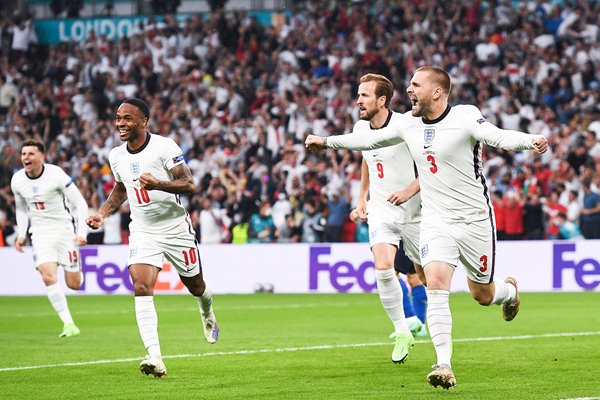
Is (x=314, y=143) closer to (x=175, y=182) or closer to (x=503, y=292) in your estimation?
(x=175, y=182)

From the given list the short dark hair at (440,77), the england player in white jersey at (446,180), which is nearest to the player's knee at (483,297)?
the england player in white jersey at (446,180)

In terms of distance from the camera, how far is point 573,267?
22109 mm

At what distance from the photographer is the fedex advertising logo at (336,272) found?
75.4 ft

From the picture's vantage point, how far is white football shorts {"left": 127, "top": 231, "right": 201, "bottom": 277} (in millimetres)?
10414

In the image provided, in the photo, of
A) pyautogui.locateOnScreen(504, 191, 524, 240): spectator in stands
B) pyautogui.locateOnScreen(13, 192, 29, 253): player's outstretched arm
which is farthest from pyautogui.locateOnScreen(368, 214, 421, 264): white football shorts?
pyautogui.locateOnScreen(504, 191, 524, 240): spectator in stands

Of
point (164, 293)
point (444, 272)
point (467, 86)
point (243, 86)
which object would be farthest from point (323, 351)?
point (243, 86)

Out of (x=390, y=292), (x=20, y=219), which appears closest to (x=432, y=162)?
(x=390, y=292)

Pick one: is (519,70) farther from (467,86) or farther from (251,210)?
(251,210)

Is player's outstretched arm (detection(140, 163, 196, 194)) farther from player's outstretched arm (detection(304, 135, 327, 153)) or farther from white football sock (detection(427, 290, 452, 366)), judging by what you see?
white football sock (detection(427, 290, 452, 366))

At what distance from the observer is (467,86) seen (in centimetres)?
2722

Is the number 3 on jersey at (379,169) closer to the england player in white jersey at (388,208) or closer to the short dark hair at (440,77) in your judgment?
the england player in white jersey at (388,208)

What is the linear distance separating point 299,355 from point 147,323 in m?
2.25

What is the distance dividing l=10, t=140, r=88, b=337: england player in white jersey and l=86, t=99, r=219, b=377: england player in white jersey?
15.4ft

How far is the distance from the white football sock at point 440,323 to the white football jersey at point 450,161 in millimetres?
726
